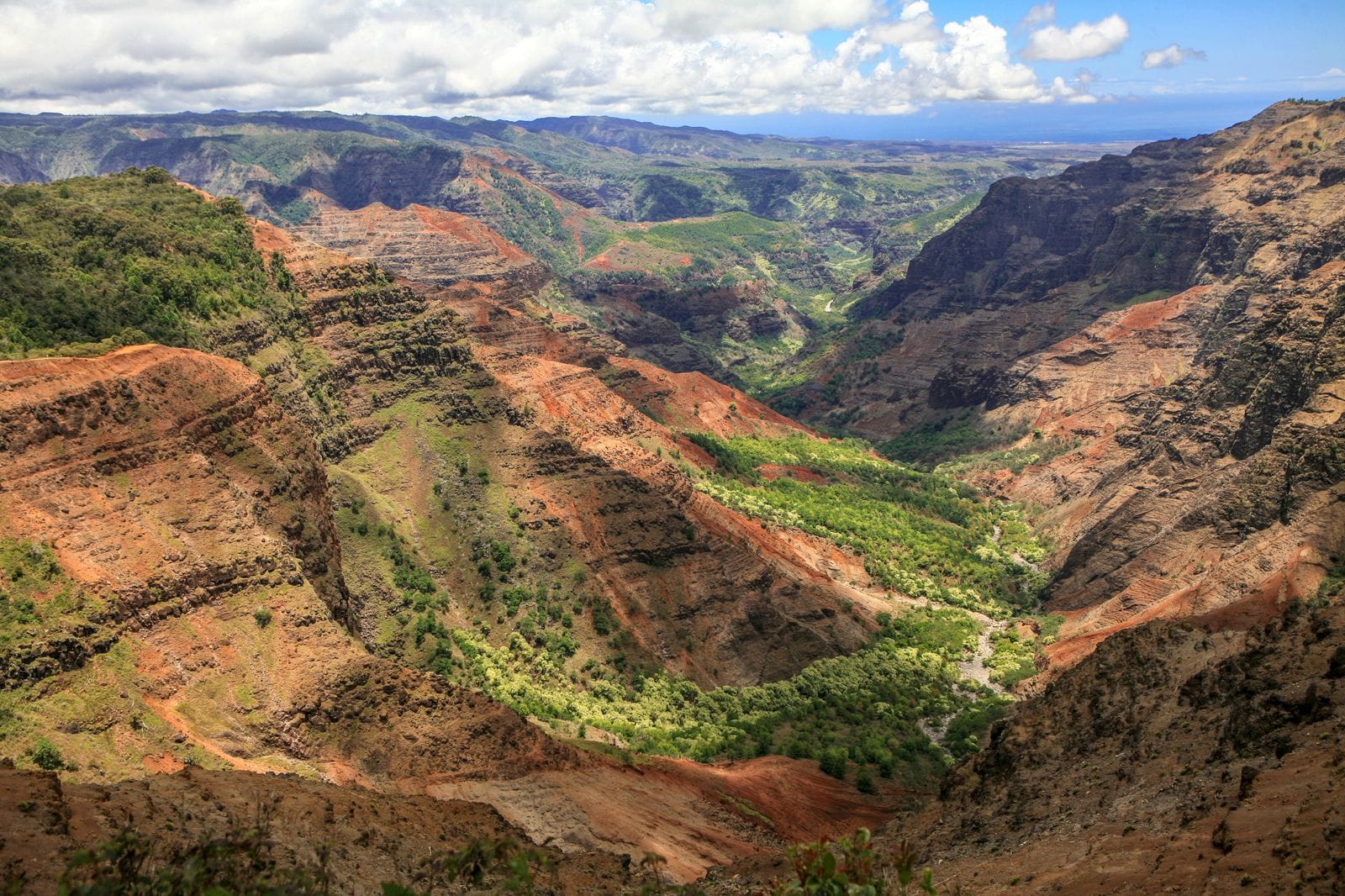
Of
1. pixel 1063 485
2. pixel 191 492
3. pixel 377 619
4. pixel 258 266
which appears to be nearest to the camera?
pixel 191 492

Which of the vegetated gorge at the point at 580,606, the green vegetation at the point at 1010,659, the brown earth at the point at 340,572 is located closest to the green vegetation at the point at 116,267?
the vegetated gorge at the point at 580,606

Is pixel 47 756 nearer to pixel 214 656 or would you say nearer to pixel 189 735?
pixel 189 735

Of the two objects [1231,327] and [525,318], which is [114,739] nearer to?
[525,318]

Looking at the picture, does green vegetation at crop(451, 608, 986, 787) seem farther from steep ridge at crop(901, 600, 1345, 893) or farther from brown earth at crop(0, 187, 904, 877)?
steep ridge at crop(901, 600, 1345, 893)

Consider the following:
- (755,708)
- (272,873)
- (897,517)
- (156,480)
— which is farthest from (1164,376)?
(272,873)

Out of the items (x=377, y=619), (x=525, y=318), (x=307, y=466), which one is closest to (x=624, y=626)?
(x=377, y=619)

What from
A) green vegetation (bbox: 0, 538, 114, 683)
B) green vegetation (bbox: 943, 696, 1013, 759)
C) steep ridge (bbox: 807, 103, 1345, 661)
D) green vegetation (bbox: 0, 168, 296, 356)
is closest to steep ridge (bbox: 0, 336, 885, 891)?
green vegetation (bbox: 0, 538, 114, 683)
